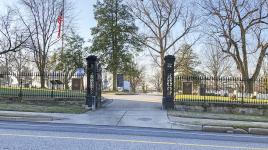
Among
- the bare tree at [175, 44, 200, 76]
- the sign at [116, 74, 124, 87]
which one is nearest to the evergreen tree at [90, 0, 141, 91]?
the sign at [116, 74, 124, 87]

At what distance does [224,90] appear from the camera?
33.2m

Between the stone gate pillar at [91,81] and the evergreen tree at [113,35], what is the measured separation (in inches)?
1012

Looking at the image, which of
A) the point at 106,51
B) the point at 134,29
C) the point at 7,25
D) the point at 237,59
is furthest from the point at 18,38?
the point at 237,59

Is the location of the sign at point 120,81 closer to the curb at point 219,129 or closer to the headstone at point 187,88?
the headstone at point 187,88

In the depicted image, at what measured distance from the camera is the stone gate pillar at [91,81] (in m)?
22.6

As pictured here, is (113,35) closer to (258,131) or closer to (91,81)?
(91,81)

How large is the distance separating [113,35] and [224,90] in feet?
66.5

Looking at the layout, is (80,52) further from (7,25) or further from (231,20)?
(231,20)

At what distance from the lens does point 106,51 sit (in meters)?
50.0

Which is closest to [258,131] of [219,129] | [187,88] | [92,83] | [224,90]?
[219,129]

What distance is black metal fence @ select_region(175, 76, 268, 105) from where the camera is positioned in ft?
82.4

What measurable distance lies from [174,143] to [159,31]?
45.2m

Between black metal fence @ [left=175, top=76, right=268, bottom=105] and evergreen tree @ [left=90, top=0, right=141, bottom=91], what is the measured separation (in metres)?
12.4

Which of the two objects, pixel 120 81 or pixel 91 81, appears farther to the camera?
pixel 120 81
